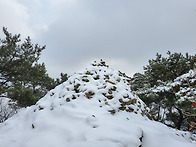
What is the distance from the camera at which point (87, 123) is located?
1.74 meters

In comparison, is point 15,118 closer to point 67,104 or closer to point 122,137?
point 67,104

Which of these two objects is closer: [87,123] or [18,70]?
[87,123]

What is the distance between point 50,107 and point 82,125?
788 mm

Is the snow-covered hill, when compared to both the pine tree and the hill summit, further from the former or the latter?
the pine tree

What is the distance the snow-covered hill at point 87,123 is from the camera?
1.51m

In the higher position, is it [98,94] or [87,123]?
[98,94]

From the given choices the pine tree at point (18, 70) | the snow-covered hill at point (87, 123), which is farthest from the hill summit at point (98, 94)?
the pine tree at point (18, 70)

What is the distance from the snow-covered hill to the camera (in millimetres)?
1509

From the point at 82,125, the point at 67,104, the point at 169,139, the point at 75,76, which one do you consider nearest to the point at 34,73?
the point at 75,76

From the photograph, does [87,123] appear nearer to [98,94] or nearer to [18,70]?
[98,94]

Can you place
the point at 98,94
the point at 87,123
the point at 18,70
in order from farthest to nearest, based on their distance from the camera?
the point at 18,70
the point at 98,94
the point at 87,123

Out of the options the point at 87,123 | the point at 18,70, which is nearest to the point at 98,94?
the point at 87,123

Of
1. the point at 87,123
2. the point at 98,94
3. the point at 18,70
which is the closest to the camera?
the point at 87,123

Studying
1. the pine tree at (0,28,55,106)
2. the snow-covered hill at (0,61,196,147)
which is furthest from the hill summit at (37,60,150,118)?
the pine tree at (0,28,55,106)
